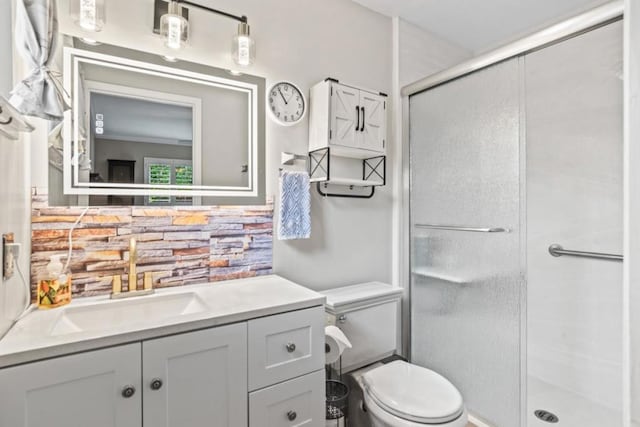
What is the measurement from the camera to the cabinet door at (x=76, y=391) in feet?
2.72

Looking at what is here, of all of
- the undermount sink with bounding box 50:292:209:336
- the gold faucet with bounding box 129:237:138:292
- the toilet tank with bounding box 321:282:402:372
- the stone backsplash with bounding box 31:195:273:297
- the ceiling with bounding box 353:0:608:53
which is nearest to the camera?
the undermount sink with bounding box 50:292:209:336

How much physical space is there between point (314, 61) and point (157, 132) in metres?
0.93

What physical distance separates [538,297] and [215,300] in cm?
156

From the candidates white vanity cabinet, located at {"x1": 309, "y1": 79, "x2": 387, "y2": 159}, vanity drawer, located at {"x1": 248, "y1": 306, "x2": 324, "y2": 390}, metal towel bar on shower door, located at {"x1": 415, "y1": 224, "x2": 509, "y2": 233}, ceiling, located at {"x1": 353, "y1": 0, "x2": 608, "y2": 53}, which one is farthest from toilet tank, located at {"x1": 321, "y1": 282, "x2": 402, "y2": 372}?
ceiling, located at {"x1": 353, "y1": 0, "x2": 608, "y2": 53}

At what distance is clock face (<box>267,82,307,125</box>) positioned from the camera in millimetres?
1702

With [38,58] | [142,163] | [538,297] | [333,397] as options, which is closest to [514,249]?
[538,297]

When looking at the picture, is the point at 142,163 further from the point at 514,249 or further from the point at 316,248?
the point at 514,249

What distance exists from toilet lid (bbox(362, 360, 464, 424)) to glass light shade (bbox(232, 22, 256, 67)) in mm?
1591

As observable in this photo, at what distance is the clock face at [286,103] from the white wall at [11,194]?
97cm

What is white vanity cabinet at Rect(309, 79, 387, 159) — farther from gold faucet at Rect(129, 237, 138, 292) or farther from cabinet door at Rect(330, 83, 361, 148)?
gold faucet at Rect(129, 237, 138, 292)

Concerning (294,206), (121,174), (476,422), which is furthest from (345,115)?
(476,422)

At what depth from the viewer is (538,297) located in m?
1.69

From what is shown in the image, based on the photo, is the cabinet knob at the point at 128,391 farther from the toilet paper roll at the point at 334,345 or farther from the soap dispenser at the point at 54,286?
the toilet paper roll at the point at 334,345

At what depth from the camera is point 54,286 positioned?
1180mm
